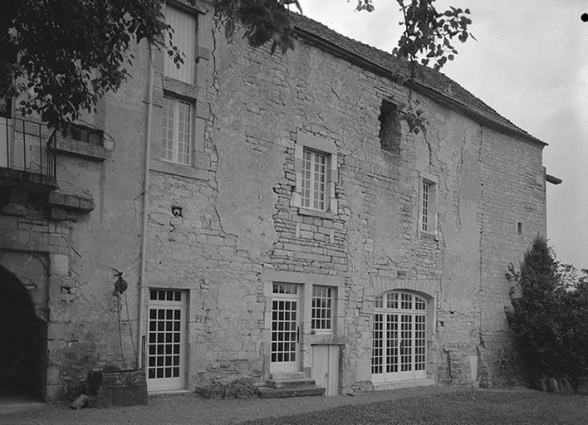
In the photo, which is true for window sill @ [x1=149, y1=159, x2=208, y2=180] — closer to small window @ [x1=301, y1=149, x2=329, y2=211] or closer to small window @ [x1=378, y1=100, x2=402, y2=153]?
small window @ [x1=301, y1=149, x2=329, y2=211]

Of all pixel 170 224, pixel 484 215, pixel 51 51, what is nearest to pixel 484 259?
pixel 484 215

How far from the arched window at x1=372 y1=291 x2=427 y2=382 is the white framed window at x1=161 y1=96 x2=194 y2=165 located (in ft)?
18.9

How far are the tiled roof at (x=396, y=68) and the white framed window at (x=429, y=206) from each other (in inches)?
83.1

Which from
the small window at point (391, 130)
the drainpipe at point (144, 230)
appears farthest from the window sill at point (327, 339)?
the small window at point (391, 130)

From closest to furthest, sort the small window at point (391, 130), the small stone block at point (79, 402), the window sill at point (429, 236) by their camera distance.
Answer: the small stone block at point (79, 402) → the small window at point (391, 130) → the window sill at point (429, 236)

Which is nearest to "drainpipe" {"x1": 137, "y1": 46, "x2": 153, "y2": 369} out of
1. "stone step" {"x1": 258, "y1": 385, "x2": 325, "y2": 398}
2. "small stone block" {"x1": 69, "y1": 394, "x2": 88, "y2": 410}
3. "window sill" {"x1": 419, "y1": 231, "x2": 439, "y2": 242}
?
"small stone block" {"x1": 69, "y1": 394, "x2": 88, "y2": 410}

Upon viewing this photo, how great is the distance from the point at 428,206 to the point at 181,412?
902 cm

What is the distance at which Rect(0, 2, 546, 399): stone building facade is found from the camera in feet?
33.7

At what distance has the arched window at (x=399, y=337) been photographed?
15.2 meters

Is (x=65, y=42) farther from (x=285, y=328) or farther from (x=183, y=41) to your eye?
(x=285, y=328)

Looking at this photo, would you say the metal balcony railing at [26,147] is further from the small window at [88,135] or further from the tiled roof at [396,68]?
the tiled roof at [396,68]

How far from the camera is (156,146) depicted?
11.4 meters

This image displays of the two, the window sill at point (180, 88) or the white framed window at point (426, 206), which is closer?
the window sill at point (180, 88)

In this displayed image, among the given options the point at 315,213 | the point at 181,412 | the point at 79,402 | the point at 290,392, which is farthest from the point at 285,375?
the point at 79,402
